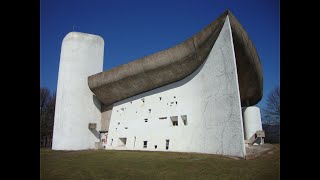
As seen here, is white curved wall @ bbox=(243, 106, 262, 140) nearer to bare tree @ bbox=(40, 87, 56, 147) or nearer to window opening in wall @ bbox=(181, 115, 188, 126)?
window opening in wall @ bbox=(181, 115, 188, 126)

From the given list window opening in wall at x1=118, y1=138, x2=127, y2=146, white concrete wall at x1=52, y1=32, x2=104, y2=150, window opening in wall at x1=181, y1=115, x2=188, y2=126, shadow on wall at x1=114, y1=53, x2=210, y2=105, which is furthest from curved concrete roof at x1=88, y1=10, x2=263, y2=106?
window opening in wall at x1=118, y1=138, x2=127, y2=146

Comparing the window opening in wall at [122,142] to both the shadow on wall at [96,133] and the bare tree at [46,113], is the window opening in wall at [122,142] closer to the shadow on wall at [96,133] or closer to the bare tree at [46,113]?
the shadow on wall at [96,133]

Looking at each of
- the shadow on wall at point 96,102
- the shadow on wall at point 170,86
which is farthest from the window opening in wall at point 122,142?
the shadow on wall at point 96,102

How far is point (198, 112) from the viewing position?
52.4 feet

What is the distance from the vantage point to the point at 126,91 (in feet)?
73.0

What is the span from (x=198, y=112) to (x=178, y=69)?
325cm

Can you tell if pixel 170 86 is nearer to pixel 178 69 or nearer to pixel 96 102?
pixel 178 69

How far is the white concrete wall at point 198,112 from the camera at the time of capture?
13344 millimetres

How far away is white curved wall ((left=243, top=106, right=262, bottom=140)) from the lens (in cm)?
2203

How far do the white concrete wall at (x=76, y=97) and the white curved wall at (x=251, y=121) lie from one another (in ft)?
43.0

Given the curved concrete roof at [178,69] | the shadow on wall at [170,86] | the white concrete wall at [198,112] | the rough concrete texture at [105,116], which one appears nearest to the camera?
the white concrete wall at [198,112]

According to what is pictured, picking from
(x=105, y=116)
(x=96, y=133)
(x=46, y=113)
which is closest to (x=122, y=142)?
(x=96, y=133)
